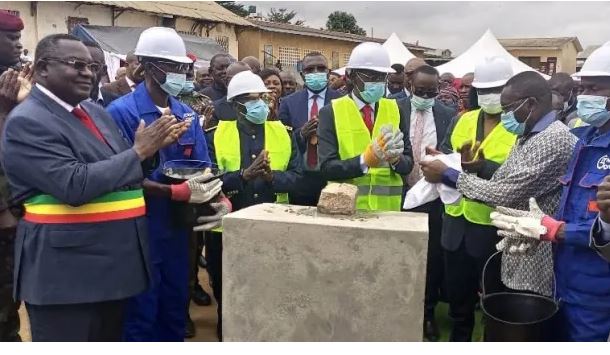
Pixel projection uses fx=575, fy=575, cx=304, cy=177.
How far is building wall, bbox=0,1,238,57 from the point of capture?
14.2 metres

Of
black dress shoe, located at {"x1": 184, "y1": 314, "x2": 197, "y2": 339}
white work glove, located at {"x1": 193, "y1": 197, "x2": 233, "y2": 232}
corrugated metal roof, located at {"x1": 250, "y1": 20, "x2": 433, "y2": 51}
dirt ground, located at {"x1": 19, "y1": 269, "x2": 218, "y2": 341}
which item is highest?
corrugated metal roof, located at {"x1": 250, "y1": 20, "x2": 433, "y2": 51}

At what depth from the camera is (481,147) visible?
3.78m

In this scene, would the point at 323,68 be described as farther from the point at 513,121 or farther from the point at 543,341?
the point at 543,341

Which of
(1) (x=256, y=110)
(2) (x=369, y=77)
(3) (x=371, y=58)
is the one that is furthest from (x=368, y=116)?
(1) (x=256, y=110)

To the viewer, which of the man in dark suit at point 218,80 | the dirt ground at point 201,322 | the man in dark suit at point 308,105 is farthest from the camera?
the man in dark suit at point 218,80

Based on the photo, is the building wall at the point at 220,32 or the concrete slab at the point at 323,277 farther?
the building wall at the point at 220,32

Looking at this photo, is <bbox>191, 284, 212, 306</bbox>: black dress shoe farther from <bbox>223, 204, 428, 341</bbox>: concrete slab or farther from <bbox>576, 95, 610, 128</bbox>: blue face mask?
<bbox>576, 95, 610, 128</bbox>: blue face mask

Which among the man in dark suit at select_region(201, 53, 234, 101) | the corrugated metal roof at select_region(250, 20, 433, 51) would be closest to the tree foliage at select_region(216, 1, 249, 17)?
the corrugated metal roof at select_region(250, 20, 433, 51)

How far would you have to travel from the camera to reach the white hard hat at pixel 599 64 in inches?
106

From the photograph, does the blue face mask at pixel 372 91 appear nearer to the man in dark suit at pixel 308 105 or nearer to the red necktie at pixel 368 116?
the red necktie at pixel 368 116

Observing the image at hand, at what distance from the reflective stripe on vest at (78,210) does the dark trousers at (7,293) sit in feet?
3.23

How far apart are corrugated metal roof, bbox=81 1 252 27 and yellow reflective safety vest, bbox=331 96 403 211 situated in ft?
42.4

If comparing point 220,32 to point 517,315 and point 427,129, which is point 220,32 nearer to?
point 427,129

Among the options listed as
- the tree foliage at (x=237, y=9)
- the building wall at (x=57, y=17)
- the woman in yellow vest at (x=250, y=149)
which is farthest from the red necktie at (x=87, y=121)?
the tree foliage at (x=237, y=9)
